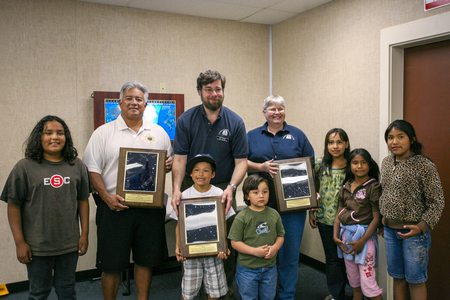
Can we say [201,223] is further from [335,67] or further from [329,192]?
[335,67]

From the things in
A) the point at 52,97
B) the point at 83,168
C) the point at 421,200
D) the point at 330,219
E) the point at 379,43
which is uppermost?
the point at 379,43

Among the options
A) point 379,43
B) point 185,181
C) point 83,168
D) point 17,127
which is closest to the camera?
point 83,168

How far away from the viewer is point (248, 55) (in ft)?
14.8

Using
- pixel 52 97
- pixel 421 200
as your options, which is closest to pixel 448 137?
pixel 421 200

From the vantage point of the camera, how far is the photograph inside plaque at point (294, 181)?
2662mm

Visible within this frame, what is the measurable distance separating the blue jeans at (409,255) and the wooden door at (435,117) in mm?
583

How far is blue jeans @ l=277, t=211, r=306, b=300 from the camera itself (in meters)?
2.79

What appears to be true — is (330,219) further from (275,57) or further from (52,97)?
(52,97)

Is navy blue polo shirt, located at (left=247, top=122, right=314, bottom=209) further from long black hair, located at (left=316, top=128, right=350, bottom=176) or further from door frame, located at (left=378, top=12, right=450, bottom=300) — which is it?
door frame, located at (left=378, top=12, right=450, bottom=300)

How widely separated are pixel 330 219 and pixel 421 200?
0.73 m

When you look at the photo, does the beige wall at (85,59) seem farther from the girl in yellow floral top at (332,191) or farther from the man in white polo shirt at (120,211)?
the girl in yellow floral top at (332,191)

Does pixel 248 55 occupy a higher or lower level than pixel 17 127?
higher

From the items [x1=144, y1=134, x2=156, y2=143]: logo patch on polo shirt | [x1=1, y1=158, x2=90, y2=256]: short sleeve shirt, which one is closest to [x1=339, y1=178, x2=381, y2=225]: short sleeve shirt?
[x1=144, y1=134, x2=156, y2=143]: logo patch on polo shirt

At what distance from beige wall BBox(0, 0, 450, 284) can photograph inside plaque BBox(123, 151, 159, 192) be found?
1.59 m
